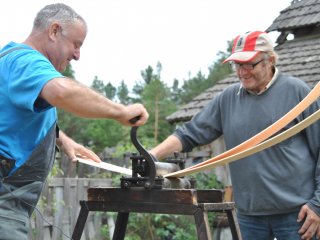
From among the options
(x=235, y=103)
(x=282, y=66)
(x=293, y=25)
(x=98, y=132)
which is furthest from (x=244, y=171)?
(x=98, y=132)

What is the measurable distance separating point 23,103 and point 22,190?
425 mm

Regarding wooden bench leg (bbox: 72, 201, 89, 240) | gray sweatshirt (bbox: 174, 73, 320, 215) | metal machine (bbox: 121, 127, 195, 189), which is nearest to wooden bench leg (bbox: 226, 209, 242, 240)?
gray sweatshirt (bbox: 174, 73, 320, 215)

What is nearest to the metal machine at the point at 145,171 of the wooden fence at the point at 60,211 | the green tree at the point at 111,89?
the wooden fence at the point at 60,211

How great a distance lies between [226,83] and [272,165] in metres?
5.51

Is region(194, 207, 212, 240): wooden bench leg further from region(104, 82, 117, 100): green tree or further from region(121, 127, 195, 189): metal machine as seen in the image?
region(104, 82, 117, 100): green tree

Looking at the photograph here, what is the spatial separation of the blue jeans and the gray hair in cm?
141

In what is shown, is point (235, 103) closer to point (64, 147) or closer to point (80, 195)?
point (64, 147)

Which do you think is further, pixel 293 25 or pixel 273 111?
pixel 293 25

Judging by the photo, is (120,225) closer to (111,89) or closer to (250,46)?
(250,46)

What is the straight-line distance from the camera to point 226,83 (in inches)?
340

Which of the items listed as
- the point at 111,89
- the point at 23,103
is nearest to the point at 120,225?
the point at 23,103

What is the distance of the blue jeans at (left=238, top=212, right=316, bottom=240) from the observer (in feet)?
10.3

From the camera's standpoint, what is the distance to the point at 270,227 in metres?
3.23

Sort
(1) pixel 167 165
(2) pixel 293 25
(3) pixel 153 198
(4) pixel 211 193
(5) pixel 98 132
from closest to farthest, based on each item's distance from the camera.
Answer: (3) pixel 153 198 → (1) pixel 167 165 → (4) pixel 211 193 → (2) pixel 293 25 → (5) pixel 98 132
